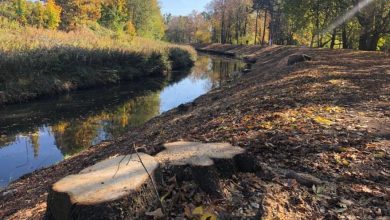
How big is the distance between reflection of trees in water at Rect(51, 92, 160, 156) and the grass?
4.12 meters

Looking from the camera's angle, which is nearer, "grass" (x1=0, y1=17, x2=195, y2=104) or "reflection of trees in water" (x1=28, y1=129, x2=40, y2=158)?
"reflection of trees in water" (x1=28, y1=129, x2=40, y2=158)

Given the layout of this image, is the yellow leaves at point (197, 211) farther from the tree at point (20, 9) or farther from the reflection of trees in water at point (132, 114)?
the tree at point (20, 9)

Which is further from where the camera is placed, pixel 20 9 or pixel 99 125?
pixel 20 9

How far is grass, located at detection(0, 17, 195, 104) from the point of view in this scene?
17094 millimetres

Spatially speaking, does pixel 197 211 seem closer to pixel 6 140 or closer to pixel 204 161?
pixel 204 161

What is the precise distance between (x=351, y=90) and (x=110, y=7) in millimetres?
51508

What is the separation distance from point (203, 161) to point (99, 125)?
33.4ft

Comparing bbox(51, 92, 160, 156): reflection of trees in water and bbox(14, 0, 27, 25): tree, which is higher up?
bbox(14, 0, 27, 25): tree

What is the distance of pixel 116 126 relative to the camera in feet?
44.4

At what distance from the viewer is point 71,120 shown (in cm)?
1430

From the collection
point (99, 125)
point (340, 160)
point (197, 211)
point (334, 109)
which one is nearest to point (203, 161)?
point (197, 211)

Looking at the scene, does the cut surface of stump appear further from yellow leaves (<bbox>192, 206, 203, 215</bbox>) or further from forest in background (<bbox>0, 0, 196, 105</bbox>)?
forest in background (<bbox>0, 0, 196, 105</bbox>)

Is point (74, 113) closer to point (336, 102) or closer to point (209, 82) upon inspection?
point (336, 102)

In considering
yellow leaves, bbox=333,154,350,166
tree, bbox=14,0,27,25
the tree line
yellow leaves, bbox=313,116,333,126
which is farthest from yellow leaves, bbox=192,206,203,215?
tree, bbox=14,0,27,25
